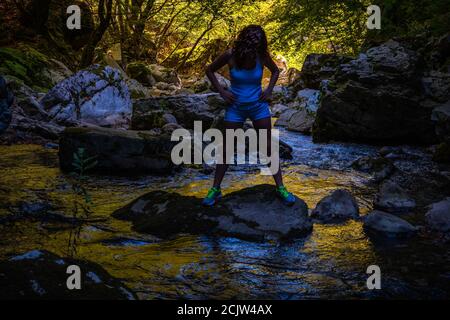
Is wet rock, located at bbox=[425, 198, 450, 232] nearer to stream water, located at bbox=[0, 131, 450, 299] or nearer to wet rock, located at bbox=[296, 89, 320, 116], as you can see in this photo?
stream water, located at bbox=[0, 131, 450, 299]

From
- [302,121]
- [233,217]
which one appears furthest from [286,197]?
[302,121]

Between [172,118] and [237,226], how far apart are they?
22.1 ft

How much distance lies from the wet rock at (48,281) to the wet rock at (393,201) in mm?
3666

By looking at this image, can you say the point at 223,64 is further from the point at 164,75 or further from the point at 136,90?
the point at 164,75

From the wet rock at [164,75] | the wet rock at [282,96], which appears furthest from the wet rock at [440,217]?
the wet rock at [164,75]

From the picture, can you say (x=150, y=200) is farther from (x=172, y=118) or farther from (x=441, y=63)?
(x=441, y=63)

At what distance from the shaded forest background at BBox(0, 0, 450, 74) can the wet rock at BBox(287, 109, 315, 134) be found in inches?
113

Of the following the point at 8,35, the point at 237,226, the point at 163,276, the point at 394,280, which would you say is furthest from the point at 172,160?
the point at 8,35

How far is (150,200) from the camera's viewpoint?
16.5ft

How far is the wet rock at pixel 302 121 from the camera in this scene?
1237cm

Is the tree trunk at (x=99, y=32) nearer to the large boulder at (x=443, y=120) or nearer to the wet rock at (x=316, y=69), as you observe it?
the wet rock at (x=316, y=69)

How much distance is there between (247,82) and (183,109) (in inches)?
271

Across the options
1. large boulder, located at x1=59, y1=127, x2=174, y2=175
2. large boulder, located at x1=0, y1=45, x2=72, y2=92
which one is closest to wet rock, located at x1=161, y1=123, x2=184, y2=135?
large boulder, located at x1=59, y1=127, x2=174, y2=175

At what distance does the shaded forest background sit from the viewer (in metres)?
12.9
